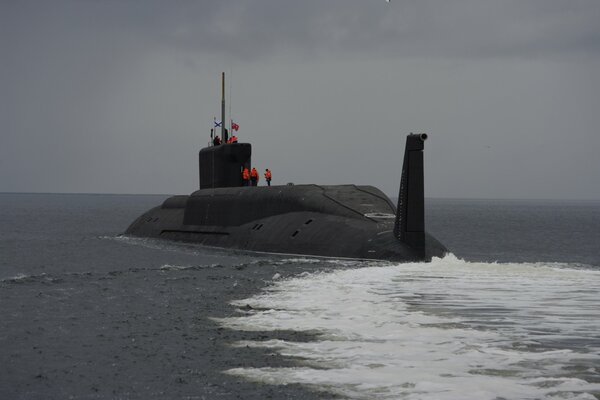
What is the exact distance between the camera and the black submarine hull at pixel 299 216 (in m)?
23.0

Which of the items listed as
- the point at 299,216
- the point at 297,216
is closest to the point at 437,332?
the point at 299,216

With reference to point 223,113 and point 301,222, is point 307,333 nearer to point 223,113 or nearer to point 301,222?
point 301,222

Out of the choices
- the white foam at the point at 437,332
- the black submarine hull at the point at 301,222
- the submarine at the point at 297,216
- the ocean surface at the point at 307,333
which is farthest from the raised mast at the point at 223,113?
the white foam at the point at 437,332

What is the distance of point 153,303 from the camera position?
16.7m

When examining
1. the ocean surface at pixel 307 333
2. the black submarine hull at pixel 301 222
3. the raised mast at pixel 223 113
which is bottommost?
the ocean surface at pixel 307 333

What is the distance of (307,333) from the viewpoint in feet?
40.5

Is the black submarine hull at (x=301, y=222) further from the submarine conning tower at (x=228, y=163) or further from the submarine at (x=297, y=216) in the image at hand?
the submarine conning tower at (x=228, y=163)

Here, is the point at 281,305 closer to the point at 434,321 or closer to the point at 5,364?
the point at 434,321

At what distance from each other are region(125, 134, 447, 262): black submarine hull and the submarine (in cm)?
3

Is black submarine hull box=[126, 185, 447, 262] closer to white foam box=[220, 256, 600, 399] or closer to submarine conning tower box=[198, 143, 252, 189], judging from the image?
submarine conning tower box=[198, 143, 252, 189]

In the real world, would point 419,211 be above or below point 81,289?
above

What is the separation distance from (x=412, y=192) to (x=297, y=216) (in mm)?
6953

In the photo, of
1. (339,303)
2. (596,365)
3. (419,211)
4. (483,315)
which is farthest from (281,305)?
(419,211)

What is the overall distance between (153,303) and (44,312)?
222 cm
